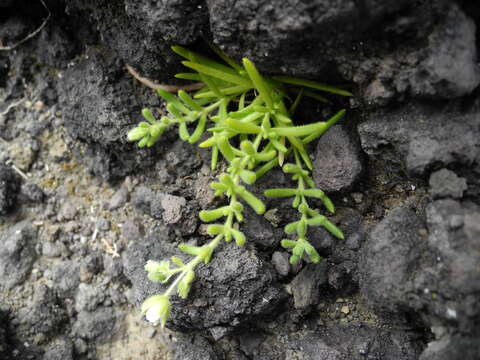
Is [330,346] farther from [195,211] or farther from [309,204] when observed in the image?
[195,211]

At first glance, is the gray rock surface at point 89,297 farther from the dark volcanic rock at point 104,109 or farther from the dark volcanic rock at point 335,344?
the dark volcanic rock at point 335,344

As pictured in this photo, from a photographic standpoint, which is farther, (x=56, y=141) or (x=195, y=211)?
(x=56, y=141)

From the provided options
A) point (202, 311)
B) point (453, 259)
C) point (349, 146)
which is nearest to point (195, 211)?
point (202, 311)

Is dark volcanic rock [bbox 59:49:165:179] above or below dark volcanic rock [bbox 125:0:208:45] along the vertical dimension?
below

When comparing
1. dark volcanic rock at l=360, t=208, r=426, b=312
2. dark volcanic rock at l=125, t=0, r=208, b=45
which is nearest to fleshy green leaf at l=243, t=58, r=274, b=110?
dark volcanic rock at l=125, t=0, r=208, b=45

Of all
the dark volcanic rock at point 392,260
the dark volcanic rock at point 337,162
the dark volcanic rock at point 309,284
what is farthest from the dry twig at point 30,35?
the dark volcanic rock at point 392,260

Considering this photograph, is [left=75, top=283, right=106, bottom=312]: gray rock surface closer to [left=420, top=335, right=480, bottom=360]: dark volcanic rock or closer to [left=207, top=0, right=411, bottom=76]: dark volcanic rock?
[left=207, top=0, right=411, bottom=76]: dark volcanic rock

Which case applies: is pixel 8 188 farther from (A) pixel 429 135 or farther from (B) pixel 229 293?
Result: (A) pixel 429 135
